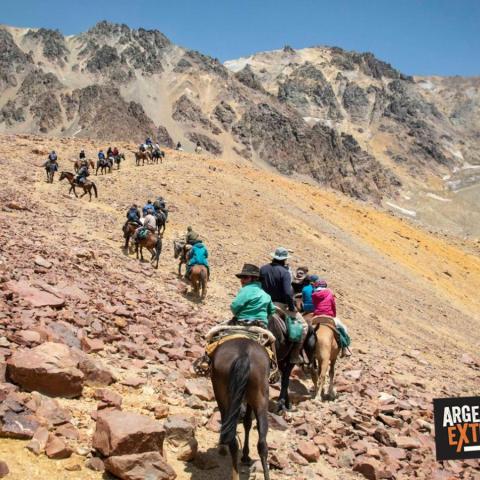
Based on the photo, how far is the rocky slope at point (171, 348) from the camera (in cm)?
617

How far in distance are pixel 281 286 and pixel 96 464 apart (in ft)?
14.4

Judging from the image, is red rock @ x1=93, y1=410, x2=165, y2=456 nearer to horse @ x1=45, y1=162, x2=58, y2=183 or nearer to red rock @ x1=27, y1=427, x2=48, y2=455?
red rock @ x1=27, y1=427, x2=48, y2=455

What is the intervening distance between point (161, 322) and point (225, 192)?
21662 mm

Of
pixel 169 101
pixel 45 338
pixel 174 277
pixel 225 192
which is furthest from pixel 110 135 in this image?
pixel 45 338

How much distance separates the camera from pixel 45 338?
787cm

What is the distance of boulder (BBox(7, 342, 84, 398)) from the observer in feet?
21.5

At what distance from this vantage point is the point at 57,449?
18.0 feet

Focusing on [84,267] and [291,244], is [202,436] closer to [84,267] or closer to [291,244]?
[84,267]

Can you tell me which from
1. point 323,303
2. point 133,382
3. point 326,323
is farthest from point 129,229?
point 133,382

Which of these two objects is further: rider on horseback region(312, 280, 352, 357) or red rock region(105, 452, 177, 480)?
rider on horseback region(312, 280, 352, 357)

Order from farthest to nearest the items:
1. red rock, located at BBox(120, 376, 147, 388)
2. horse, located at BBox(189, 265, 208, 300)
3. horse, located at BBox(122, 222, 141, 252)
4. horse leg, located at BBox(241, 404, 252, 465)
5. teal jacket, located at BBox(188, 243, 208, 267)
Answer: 1. horse, located at BBox(122, 222, 141, 252)
2. teal jacket, located at BBox(188, 243, 208, 267)
3. horse, located at BBox(189, 265, 208, 300)
4. red rock, located at BBox(120, 376, 147, 388)
5. horse leg, located at BBox(241, 404, 252, 465)

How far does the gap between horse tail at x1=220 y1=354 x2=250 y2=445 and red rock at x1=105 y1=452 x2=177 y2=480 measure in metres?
0.72

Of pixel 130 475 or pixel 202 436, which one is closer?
pixel 130 475

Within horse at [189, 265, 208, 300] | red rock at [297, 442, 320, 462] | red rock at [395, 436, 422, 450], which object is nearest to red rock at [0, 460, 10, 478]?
red rock at [297, 442, 320, 462]
